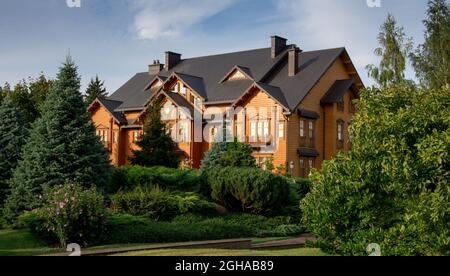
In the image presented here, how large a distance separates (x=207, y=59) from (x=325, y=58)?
11719 mm

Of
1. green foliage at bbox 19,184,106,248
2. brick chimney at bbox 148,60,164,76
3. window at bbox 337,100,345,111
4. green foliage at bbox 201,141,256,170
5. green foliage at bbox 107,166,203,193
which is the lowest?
green foliage at bbox 19,184,106,248

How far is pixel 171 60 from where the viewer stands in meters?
53.8

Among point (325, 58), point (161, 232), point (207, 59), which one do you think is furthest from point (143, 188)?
point (207, 59)

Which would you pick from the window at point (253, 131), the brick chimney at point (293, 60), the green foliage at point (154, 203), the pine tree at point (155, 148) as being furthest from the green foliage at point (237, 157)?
the brick chimney at point (293, 60)

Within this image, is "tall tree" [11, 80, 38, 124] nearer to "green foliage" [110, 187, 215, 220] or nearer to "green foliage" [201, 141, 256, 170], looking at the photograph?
Result: "green foliage" [201, 141, 256, 170]

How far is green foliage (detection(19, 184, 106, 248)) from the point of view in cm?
1789

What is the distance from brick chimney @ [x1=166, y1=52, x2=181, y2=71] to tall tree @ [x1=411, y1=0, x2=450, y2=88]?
21165 mm

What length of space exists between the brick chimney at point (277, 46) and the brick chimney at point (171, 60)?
10542 mm

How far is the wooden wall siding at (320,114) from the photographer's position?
134 ft

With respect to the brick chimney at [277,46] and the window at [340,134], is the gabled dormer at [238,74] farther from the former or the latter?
the window at [340,134]

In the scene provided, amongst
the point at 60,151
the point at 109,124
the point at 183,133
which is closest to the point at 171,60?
the point at 109,124

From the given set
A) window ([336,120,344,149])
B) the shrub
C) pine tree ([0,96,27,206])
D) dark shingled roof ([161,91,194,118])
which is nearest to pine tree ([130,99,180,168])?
dark shingled roof ([161,91,194,118])
